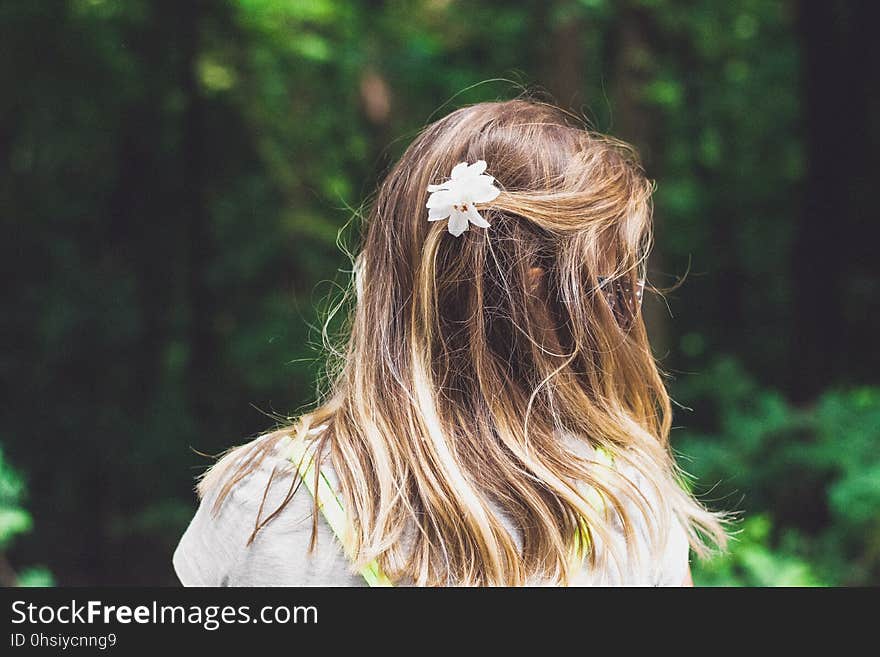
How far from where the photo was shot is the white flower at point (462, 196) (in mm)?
1307

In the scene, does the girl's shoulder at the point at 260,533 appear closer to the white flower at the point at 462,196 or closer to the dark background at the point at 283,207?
the white flower at the point at 462,196

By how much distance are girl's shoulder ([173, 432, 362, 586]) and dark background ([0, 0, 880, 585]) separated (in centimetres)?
366

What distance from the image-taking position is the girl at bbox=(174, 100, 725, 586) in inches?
47.8

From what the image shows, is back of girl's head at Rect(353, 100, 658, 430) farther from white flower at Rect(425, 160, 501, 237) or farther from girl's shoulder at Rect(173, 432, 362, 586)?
girl's shoulder at Rect(173, 432, 362, 586)

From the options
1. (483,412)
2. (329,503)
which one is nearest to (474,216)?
(483,412)

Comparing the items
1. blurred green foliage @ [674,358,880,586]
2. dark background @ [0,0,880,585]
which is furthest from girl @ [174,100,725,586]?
dark background @ [0,0,880,585]

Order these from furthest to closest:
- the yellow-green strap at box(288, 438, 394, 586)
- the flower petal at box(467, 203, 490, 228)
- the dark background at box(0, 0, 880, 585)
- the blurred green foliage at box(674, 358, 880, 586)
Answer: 1. the dark background at box(0, 0, 880, 585)
2. the blurred green foliage at box(674, 358, 880, 586)
3. the flower petal at box(467, 203, 490, 228)
4. the yellow-green strap at box(288, 438, 394, 586)

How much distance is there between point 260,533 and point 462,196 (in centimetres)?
56

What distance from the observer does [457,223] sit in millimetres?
1333

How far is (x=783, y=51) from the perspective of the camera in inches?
312

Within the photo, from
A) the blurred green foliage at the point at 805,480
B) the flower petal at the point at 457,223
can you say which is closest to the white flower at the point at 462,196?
the flower petal at the point at 457,223

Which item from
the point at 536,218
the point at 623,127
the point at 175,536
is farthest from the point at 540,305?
the point at 175,536

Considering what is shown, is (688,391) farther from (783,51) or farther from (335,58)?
(335,58)

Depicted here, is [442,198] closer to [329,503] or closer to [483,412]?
[483,412]
